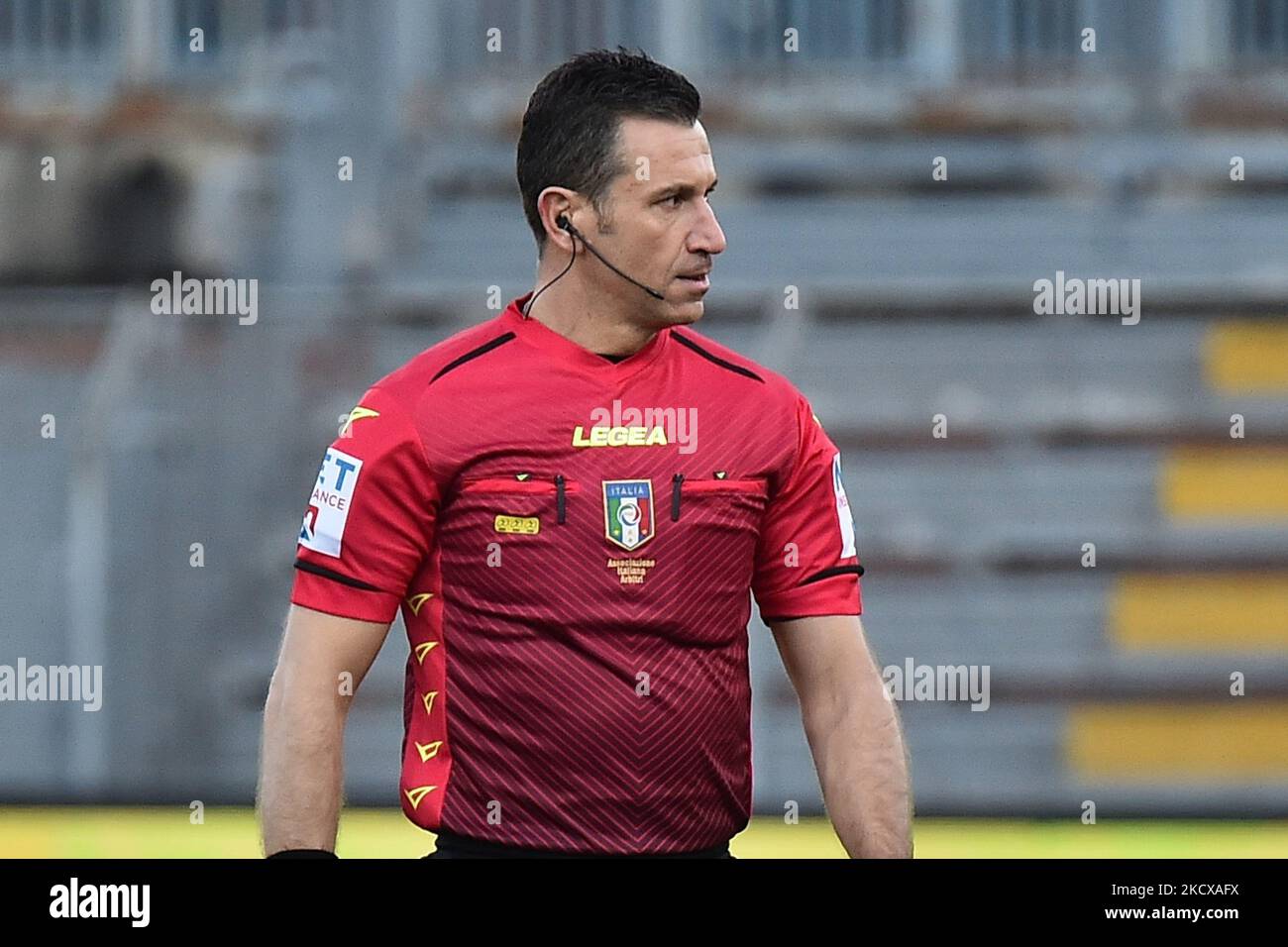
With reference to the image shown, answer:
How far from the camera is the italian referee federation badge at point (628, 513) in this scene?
270cm

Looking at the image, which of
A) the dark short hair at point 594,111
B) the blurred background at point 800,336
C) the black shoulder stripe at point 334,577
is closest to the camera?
the black shoulder stripe at point 334,577

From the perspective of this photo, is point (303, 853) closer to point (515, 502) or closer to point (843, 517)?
point (515, 502)

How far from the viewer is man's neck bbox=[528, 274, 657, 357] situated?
2.84m

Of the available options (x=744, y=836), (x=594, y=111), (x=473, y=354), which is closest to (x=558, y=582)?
(x=473, y=354)

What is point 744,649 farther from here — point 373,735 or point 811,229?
point 811,229

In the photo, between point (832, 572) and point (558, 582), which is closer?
point (558, 582)

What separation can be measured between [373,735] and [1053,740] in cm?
259

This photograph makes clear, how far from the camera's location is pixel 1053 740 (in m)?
8.41

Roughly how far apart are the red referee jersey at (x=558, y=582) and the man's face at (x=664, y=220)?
0.11 metres

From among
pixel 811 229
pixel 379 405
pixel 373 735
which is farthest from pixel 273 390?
pixel 379 405

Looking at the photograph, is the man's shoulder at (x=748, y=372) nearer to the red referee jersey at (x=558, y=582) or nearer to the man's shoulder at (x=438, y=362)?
the red referee jersey at (x=558, y=582)

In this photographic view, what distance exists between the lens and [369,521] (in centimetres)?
270

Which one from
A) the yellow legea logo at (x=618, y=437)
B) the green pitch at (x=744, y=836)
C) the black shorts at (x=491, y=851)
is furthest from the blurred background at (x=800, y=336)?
the yellow legea logo at (x=618, y=437)

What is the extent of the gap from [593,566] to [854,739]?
415mm
